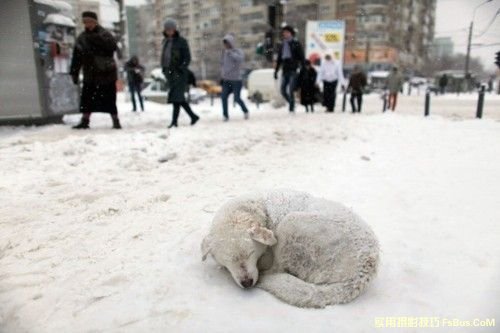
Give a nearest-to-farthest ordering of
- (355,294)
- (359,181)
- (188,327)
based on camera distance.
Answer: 1. (188,327)
2. (355,294)
3. (359,181)

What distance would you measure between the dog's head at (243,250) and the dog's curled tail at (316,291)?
0.54 feet

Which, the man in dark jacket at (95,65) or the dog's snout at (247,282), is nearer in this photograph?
the dog's snout at (247,282)

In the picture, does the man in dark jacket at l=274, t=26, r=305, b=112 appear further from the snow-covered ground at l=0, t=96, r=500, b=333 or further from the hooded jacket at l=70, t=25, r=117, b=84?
the hooded jacket at l=70, t=25, r=117, b=84

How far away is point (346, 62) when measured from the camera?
39406 mm

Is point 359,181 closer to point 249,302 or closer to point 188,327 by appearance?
point 249,302

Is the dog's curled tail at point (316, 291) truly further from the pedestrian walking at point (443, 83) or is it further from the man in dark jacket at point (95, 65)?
the pedestrian walking at point (443, 83)

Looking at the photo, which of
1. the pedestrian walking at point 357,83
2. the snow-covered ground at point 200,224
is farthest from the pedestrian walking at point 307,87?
the snow-covered ground at point 200,224

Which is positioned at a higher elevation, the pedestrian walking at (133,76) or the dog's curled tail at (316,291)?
the pedestrian walking at (133,76)

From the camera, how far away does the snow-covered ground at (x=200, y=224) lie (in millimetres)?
1951

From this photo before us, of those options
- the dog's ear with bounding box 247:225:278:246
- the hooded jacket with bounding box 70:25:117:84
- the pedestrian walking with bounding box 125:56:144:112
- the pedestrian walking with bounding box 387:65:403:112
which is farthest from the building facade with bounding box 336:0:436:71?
the dog's ear with bounding box 247:225:278:246

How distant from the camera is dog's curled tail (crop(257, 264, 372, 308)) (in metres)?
1.99

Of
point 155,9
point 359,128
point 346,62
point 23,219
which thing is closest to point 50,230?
point 23,219

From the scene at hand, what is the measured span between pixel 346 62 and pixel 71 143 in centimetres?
3782

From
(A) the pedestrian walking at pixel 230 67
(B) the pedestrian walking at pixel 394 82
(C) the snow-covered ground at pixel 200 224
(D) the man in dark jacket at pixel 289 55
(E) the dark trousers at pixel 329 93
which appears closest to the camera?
(C) the snow-covered ground at pixel 200 224
